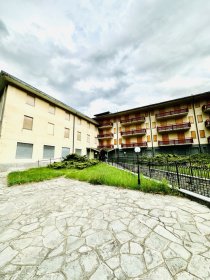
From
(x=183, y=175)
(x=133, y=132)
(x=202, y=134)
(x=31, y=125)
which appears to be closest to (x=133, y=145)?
(x=133, y=132)

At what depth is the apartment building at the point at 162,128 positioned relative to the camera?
2194 cm

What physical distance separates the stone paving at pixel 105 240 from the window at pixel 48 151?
44.0 feet

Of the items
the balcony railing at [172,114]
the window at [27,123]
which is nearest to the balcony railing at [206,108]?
the balcony railing at [172,114]

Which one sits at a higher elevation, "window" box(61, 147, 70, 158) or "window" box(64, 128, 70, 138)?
"window" box(64, 128, 70, 138)

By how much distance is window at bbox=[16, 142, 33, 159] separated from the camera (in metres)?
14.5

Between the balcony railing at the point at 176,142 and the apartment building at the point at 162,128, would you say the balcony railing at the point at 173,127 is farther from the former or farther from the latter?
the balcony railing at the point at 176,142

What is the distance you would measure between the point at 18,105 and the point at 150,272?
17.8 meters

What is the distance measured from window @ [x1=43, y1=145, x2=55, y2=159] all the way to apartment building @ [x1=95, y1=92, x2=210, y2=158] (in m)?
12.9

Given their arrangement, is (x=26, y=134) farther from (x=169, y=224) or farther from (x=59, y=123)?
(x=169, y=224)

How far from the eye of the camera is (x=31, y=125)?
16.2 m

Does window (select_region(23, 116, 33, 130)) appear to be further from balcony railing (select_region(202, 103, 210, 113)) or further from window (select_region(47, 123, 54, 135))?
balcony railing (select_region(202, 103, 210, 113))

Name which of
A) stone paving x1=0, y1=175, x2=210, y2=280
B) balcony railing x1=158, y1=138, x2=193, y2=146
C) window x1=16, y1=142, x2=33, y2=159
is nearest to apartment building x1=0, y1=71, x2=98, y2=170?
window x1=16, y1=142, x2=33, y2=159

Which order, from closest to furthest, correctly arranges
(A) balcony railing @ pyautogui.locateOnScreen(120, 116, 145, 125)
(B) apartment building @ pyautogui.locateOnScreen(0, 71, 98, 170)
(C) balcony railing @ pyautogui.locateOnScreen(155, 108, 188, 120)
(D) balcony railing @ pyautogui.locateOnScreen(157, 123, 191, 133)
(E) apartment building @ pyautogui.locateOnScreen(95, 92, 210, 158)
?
(B) apartment building @ pyautogui.locateOnScreen(0, 71, 98, 170) → (E) apartment building @ pyautogui.locateOnScreen(95, 92, 210, 158) → (D) balcony railing @ pyautogui.locateOnScreen(157, 123, 191, 133) → (C) balcony railing @ pyautogui.locateOnScreen(155, 108, 188, 120) → (A) balcony railing @ pyautogui.locateOnScreen(120, 116, 145, 125)

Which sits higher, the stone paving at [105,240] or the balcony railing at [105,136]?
the balcony railing at [105,136]
